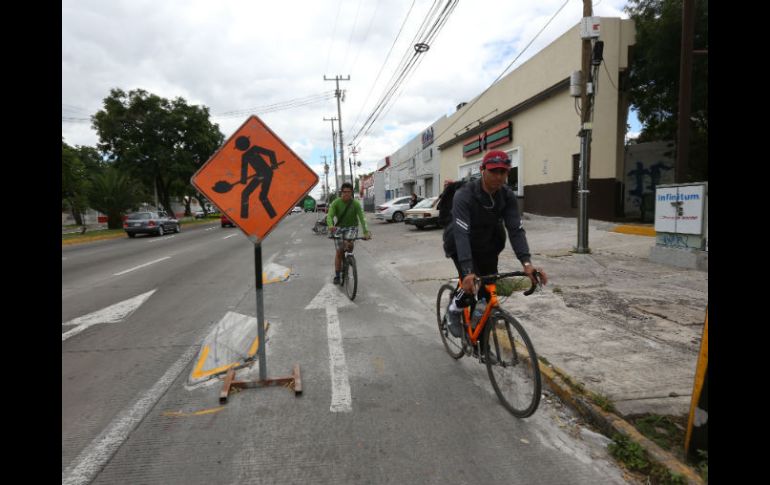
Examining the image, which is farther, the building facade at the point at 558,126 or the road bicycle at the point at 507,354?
the building facade at the point at 558,126

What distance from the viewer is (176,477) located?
2.53 meters

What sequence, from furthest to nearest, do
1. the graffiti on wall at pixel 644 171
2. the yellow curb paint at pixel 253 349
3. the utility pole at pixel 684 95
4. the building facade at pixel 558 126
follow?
the graffiti on wall at pixel 644 171
the building facade at pixel 558 126
the utility pole at pixel 684 95
the yellow curb paint at pixel 253 349

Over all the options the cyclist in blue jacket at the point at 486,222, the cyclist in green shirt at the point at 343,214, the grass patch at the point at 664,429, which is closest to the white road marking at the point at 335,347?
the cyclist in green shirt at the point at 343,214

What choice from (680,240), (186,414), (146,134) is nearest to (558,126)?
(680,240)

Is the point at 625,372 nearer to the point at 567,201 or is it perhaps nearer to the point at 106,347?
the point at 106,347

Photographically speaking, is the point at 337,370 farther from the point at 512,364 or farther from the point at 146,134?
the point at 146,134

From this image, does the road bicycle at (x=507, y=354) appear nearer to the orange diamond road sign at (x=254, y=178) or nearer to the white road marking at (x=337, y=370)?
the white road marking at (x=337, y=370)

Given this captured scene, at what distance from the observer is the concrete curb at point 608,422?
2393 millimetres

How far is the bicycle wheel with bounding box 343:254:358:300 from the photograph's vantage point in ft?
22.9

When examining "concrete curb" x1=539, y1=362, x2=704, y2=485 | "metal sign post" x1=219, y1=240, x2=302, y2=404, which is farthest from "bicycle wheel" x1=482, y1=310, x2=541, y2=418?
"metal sign post" x1=219, y1=240, x2=302, y2=404

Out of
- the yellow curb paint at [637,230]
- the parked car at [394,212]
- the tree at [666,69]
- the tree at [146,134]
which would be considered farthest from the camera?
the tree at [146,134]

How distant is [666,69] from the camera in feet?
46.7

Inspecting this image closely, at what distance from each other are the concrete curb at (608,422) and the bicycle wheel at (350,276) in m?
3.69
